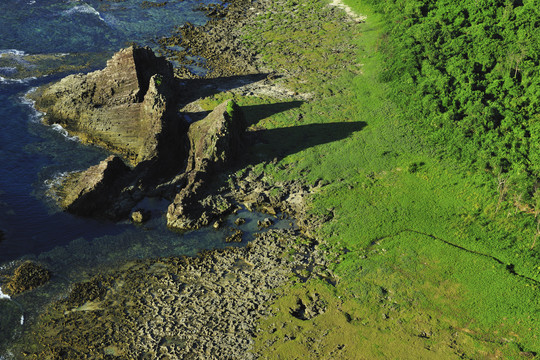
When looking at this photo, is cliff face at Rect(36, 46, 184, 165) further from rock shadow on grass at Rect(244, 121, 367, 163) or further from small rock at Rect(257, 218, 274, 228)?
small rock at Rect(257, 218, 274, 228)

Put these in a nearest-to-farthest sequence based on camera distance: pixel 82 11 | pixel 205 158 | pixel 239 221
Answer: pixel 239 221 < pixel 205 158 < pixel 82 11

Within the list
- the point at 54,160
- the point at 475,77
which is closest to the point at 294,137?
the point at 475,77

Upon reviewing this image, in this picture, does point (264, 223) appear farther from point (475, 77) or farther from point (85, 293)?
point (475, 77)

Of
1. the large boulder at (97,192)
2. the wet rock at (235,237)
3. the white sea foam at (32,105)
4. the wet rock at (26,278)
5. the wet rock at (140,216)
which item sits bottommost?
the wet rock at (26,278)

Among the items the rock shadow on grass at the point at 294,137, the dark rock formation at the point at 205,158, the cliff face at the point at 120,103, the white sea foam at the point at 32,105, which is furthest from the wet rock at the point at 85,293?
the white sea foam at the point at 32,105

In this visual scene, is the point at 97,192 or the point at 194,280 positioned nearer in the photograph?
the point at 194,280

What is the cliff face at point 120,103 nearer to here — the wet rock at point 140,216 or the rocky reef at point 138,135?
the rocky reef at point 138,135
